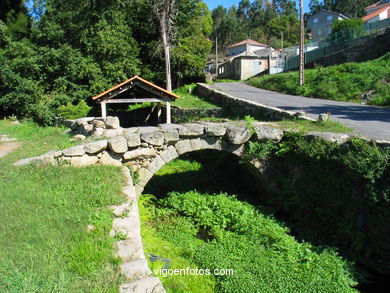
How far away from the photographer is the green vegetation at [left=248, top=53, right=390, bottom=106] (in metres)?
12.8

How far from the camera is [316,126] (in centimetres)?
787

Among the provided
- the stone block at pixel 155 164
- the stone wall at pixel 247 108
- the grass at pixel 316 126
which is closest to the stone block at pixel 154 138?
the stone block at pixel 155 164

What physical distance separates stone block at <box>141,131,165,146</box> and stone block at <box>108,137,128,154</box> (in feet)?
1.49

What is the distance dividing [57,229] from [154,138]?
12.2ft

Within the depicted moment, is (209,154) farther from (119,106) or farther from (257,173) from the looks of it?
(119,106)

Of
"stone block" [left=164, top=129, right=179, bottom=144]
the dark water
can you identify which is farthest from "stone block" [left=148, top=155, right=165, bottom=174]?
the dark water

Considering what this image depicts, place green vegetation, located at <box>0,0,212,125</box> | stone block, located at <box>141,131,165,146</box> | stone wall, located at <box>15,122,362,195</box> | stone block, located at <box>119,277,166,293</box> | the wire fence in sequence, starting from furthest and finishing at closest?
1. the wire fence
2. green vegetation, located at <box>0,0,212,125</box>
3. stone block, located at <box>141,131,165,146</box>
4. stone wall, located at <box>15,122,362,195</box>
5. stone block, located at <box>119,277,166,293</box>

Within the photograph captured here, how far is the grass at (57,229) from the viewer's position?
293 cm

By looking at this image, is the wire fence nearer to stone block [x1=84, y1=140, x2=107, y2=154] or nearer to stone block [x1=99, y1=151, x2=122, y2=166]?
stone block [x1=99, y1=151, x2=122, y2=166]

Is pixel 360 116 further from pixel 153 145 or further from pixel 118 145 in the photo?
pixel 118 145

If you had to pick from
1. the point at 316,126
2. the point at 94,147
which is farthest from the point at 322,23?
the point at 94,147

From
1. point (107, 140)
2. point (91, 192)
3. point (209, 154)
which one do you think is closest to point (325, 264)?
point (91, 192)

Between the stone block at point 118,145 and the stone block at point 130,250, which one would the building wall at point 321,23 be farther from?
the stone block at point 130,250

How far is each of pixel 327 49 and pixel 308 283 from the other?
21021 mm
